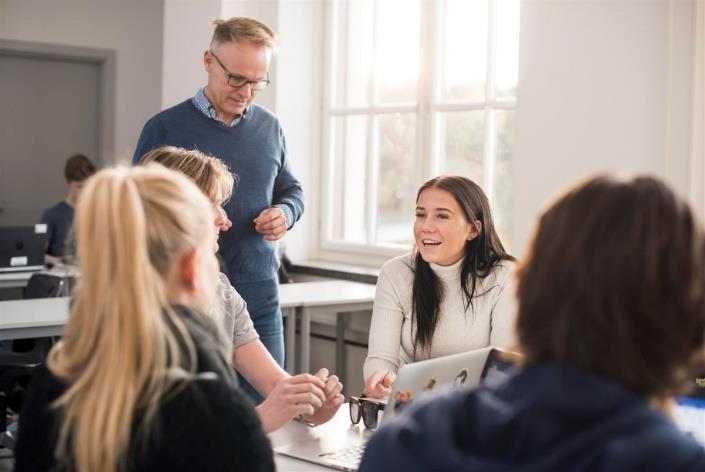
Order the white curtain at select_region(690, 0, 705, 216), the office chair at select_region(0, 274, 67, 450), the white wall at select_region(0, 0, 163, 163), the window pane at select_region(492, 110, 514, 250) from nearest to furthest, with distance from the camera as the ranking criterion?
the white curtain at select_region(690, 0, 705, 216)
the office chair at select_region(0, 274, 67, 450)
the window pane at select_region(492, 110, 514, 250)
the white wall at select_region(0, 0, 163, 163)

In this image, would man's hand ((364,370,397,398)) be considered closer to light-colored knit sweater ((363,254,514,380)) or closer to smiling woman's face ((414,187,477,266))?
light-colored knit sweater ((363,254,514,380))

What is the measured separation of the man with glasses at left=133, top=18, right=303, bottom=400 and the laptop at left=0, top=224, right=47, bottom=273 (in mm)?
2942

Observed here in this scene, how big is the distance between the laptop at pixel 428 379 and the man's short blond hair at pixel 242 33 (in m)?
1.42

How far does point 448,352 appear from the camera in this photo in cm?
277

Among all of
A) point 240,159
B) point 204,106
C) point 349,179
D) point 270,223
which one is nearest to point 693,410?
point 270,223

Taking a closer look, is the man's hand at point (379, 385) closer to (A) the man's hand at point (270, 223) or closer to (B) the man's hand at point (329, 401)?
(B) the man's hand at point (329, 401)

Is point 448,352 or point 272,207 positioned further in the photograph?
point 272,207

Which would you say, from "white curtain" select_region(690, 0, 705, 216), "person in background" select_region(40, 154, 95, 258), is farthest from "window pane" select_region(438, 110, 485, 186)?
"person in background" select_region(40, 154, 95, 258)

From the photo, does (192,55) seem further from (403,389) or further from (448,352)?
(403,389)

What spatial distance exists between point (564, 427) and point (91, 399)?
0.62 m

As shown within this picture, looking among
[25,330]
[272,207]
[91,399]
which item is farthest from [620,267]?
[25,330]

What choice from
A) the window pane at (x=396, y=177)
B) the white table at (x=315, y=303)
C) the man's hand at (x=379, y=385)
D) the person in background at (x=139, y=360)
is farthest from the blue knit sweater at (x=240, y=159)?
the window pane at (x=396, y=177)

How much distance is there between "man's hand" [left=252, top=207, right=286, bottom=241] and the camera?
298 cm

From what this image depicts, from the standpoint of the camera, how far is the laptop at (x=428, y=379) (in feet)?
5.71
